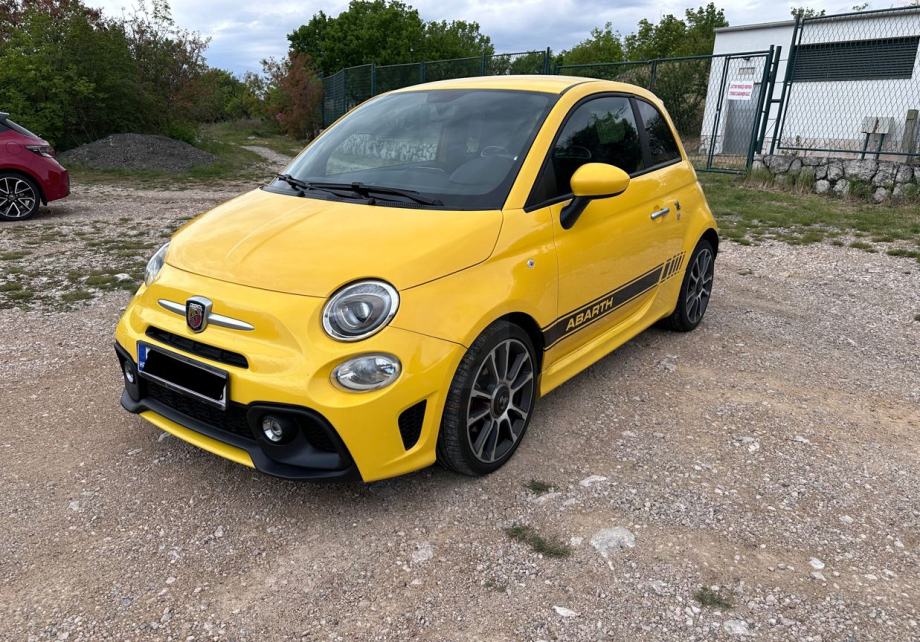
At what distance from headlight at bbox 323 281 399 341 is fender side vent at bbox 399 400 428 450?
1.12ft

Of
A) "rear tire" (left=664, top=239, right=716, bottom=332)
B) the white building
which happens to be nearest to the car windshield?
"rear tire" (left=664, top=239, right=716, bottom=332)

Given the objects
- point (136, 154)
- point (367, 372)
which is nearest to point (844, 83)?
point (136, 154)

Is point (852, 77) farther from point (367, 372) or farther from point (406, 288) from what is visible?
point (367, 372)

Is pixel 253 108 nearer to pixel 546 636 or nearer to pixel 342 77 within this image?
pixel 342 77

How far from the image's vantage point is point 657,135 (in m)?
4.38

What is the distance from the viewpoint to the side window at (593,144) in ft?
10.7

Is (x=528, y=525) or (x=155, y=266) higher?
(x=155, y=266)

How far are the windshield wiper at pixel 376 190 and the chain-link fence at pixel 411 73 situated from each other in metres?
11.6

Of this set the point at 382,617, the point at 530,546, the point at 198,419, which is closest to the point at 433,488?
the point at 530,546

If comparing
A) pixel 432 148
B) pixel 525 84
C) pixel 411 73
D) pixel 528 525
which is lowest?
pixel 528 525

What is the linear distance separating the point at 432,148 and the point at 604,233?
39.6 inches

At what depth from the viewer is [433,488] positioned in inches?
118

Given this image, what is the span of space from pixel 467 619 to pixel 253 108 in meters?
35.9

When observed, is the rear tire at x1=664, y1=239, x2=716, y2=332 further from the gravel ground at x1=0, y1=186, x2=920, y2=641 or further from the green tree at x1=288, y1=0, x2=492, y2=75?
the green tree at x1=288, y1=0, x2=492, y2=75
